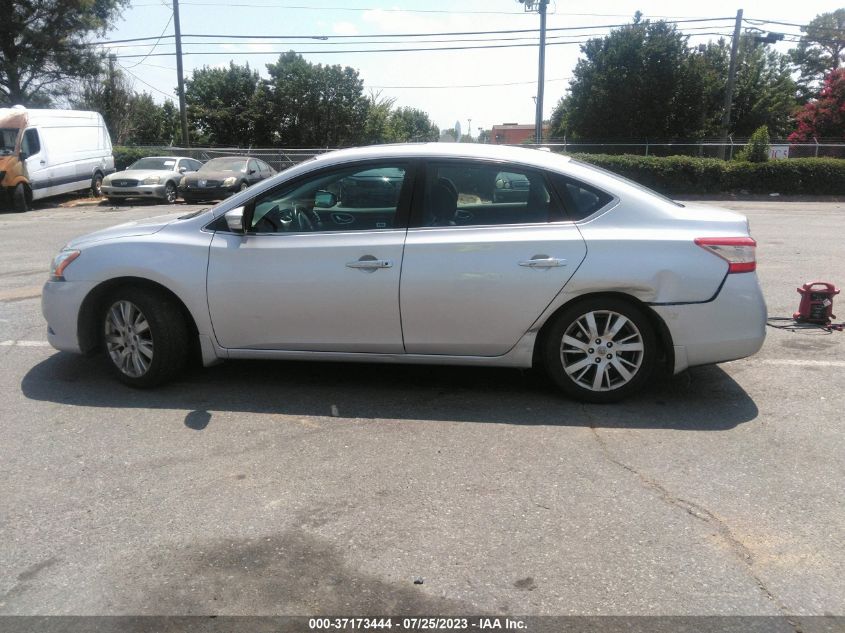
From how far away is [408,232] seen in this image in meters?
4.54

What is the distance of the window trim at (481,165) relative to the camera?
4.53 meters

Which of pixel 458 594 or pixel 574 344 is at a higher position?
pixel 574 344

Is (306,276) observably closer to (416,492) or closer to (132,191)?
(416,492)

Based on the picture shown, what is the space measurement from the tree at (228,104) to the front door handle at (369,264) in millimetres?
52043

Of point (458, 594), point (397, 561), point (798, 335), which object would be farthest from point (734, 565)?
point (798, 335)

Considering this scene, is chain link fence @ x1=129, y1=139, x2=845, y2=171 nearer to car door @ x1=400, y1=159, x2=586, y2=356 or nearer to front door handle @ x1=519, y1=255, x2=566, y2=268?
car door @ x1=400, y1=159, x2=586, y2=356

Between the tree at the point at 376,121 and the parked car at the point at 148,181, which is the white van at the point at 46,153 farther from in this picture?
the tree at the point at 376,121

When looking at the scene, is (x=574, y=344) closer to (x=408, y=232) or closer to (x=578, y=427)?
(x=578, y=427)

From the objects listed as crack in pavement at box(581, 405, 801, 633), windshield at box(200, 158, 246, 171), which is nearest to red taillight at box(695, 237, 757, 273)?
crack in pavement at box(581, 405, 801, 633)

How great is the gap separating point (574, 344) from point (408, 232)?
128 cm

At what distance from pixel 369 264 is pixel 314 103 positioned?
52.7m

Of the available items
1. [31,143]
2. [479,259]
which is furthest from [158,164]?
[479,259]

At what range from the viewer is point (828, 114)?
3919cm

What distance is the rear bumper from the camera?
4340mm
